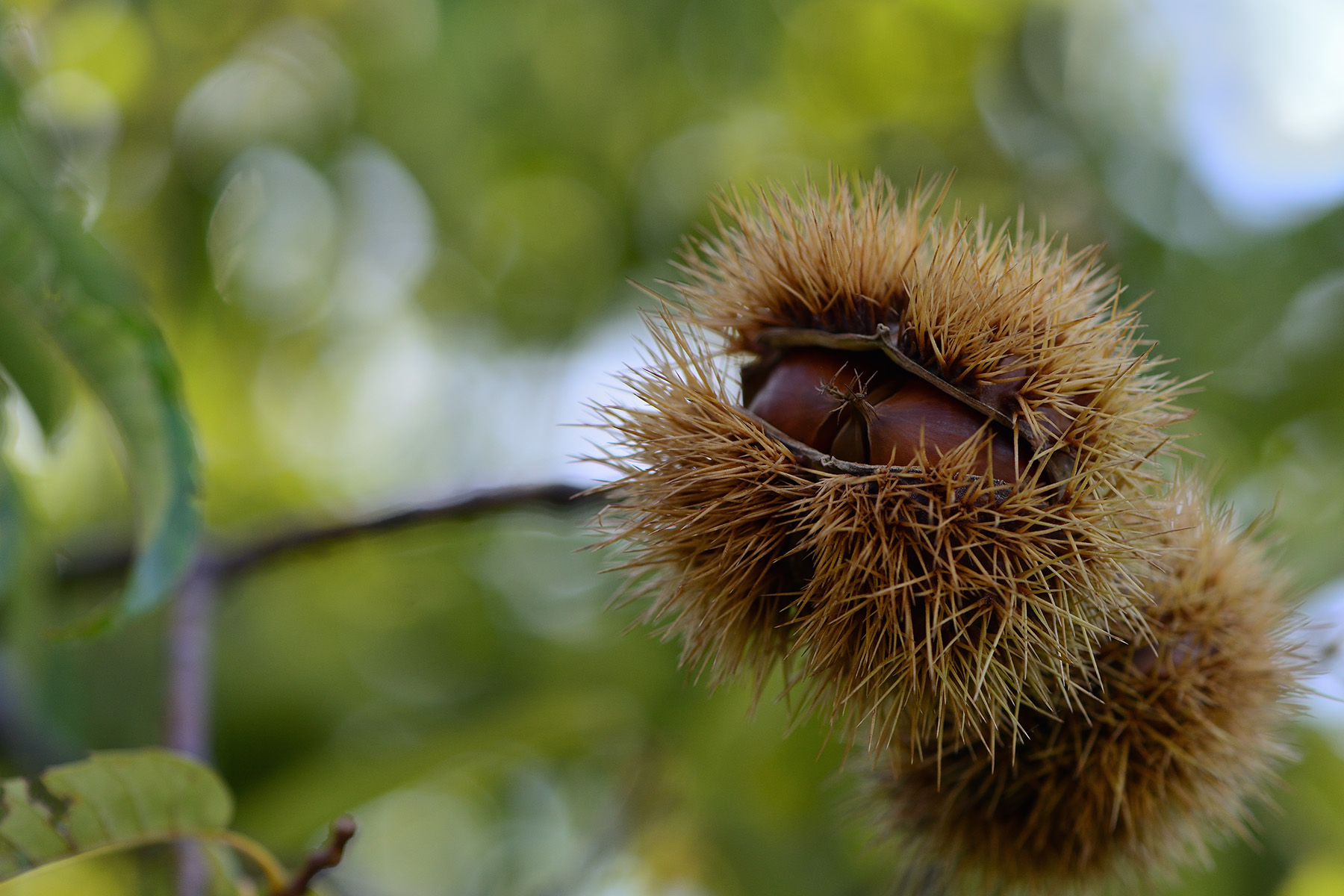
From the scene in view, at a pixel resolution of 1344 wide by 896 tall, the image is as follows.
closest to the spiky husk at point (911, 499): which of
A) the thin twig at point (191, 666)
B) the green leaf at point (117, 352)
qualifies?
the green leaf at point (117, 352)

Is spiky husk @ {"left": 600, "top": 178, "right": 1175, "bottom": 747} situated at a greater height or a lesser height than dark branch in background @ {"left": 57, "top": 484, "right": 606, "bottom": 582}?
greater

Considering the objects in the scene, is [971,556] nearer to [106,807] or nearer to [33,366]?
[106,807]

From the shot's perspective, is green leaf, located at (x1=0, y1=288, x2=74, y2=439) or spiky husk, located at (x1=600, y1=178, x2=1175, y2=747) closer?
spiky husk, located at (x1=600, y1=178, x2=1175, y2=747)

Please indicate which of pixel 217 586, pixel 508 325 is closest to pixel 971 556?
pixel 217 586

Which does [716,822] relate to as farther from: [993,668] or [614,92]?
[614,92]

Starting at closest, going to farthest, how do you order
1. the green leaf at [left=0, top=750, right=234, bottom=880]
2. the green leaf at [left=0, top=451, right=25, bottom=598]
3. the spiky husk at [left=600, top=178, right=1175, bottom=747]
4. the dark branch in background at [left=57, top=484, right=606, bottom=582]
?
1. the spiky husk at [left=600, top=178, right=1175, bottom=747]
2. the green leaf at [left=0, top=750, right=234, bottom=880]
3. the green leaf at [left=0, top=451, right=25, bottom=598]
4. the dark branch in background at [left=57, top=484, right=606, bottom=582]

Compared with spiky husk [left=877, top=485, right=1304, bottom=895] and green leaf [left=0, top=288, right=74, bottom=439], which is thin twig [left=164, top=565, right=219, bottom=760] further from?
spiky husk [left=877, top=485, right=1304, bottom=895]

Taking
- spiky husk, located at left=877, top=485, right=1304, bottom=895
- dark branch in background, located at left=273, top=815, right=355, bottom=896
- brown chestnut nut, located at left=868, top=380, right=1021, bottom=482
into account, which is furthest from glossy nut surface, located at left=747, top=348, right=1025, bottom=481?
dark branch in background, located at left=273, top=815, right=355, bottom=896
